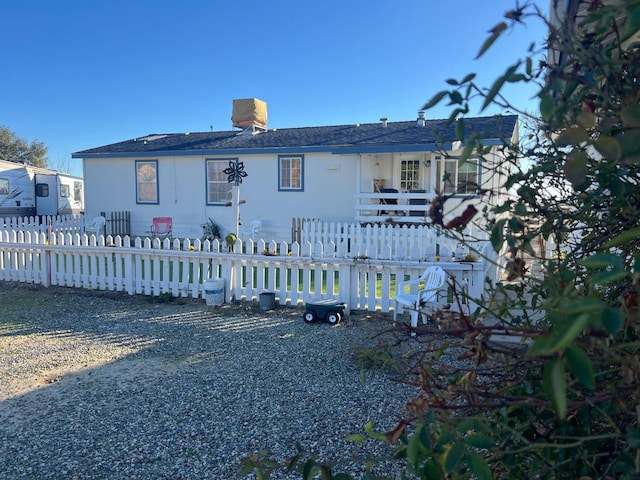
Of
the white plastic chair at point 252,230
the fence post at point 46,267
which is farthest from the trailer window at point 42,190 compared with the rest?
the fence post at point 46,267

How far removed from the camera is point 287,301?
6.66m

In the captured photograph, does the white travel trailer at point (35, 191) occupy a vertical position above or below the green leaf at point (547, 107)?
above

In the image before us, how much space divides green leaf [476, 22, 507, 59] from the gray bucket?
19.3ft

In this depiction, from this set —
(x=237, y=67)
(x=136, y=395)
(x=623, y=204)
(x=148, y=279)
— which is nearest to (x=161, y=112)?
(x=237, y=67)

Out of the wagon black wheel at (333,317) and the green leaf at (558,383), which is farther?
the wagon black wheel at (333,317)

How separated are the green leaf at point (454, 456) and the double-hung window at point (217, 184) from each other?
606 inches

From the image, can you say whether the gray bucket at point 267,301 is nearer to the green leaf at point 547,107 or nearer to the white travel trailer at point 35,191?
the green leaf at point 547,107

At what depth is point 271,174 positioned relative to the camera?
1524 centimetres

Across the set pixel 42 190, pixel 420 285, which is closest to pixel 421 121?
pixel 420 285

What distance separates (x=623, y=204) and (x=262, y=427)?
2835 mm

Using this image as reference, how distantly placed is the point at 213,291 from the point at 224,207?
9.42 metres

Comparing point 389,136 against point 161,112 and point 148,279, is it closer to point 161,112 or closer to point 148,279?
point 148,279

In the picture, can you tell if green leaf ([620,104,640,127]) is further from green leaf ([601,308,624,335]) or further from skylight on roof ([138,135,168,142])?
skylight on roof ([138,135,168,142])

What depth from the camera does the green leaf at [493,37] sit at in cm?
85
